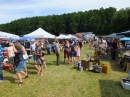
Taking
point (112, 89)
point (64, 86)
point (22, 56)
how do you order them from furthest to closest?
point (64, 86), point (22, 56), point (112, 89)

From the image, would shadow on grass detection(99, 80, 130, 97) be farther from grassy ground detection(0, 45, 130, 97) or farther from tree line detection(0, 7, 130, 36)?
tree line detection(0, 7, 130, 36)

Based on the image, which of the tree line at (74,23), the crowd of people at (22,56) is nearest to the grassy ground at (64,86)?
the crowd of people at (22,56)

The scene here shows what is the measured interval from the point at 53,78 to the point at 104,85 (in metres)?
2.42

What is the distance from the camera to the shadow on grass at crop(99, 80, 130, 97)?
6.14 metres

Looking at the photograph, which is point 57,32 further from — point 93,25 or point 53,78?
point 53,78

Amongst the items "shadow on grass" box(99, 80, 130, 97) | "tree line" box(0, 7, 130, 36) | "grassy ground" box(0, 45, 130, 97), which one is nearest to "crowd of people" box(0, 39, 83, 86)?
"grassy ground" box(0, 45, 130, 97)

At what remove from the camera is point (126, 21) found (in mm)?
51844

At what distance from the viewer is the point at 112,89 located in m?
6.67

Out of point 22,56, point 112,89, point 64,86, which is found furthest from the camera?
point 64,86

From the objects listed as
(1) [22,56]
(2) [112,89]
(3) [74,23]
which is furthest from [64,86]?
(3) [74,23]

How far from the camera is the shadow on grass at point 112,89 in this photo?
242 inches

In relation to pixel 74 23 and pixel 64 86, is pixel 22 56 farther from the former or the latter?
pixel 74 23

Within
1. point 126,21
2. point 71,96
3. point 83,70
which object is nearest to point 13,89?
point 71,96

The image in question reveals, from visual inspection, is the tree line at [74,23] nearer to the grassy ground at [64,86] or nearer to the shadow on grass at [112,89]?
the grassy ground at [64,86]
